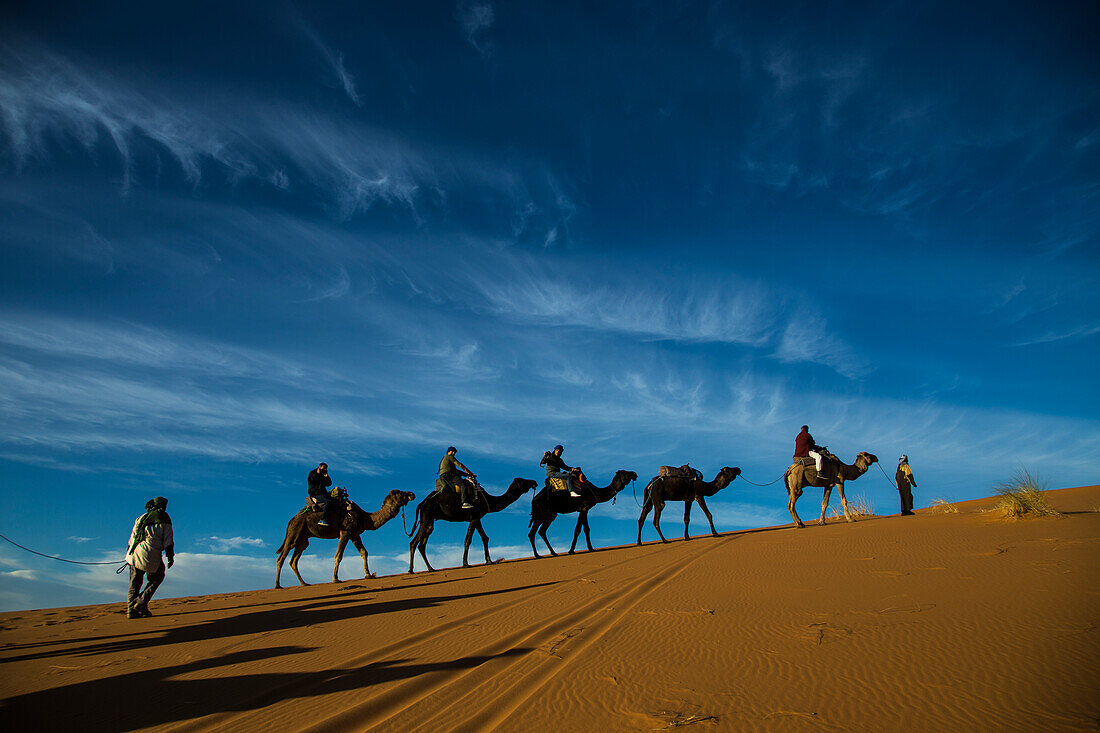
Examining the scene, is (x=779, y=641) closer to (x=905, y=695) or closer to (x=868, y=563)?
(x=905, y=695)

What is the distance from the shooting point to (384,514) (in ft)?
63.4

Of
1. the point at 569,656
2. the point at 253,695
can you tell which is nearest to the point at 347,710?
the point at 253,695

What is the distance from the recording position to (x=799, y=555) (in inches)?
465

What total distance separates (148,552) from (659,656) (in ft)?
38.3

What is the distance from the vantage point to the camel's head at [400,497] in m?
19.4

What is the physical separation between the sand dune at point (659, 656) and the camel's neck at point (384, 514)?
785 centimetres

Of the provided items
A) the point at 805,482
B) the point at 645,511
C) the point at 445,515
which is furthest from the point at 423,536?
the point at 805,482

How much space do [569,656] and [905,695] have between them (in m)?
3.14

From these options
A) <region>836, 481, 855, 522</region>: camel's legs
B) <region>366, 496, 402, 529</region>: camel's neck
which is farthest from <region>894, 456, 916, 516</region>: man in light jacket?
<region>366, 496, 402, 529</region>: camel's neck

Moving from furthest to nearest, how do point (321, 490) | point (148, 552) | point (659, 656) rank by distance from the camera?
1. point (321, 490)
2. point (148, 552)
3. point (659, 656)

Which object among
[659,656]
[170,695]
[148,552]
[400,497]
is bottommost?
[170,695]

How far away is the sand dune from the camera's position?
174 inches

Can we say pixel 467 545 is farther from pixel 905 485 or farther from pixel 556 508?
pixel 905 485

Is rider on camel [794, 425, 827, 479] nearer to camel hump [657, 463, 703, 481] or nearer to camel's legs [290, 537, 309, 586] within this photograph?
camel hump [657, 463, 703, 481]
